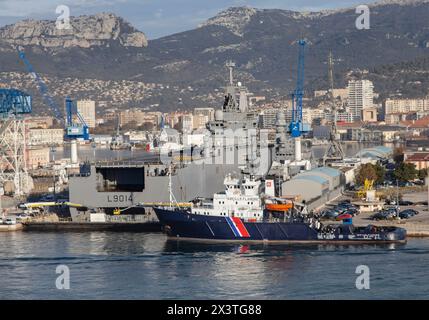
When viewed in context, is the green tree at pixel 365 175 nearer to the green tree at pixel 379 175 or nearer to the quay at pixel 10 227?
the green tree at pixel 379 175

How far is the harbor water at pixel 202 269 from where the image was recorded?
1794 cm

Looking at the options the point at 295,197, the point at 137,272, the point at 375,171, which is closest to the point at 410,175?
the point at 375,171

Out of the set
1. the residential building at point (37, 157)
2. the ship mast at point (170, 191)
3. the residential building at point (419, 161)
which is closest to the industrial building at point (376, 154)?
the residential building at point (419, 161)

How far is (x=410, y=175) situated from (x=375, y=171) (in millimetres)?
1308

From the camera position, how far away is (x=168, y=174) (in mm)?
27844

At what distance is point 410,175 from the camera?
1452 inches

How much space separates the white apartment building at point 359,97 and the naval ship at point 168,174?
321 ft

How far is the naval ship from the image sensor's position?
90.7 ft

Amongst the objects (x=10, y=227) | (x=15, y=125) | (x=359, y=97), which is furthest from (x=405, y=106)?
(x=10, y=227)

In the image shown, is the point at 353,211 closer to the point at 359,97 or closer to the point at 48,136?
the point at 48,136

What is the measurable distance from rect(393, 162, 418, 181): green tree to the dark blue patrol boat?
12550mm
